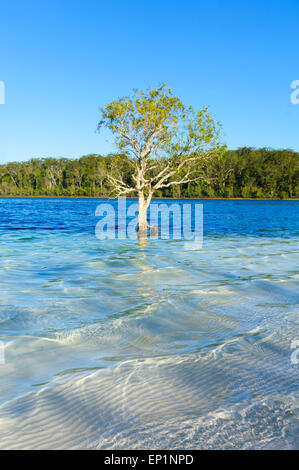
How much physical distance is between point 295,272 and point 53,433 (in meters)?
11.6

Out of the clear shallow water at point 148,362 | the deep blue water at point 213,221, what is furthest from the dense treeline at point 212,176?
the clear shallow water at point 148,362

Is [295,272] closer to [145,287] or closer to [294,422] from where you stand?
[145,287]

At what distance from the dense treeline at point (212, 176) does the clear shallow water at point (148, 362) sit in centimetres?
12370

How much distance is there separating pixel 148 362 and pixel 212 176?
139364 mm

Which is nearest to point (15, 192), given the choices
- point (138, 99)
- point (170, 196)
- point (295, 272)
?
point (170, 196)

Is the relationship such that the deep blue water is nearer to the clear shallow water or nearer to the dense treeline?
the clear shallow water

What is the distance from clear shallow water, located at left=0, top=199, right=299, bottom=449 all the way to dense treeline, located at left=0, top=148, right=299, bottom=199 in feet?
406

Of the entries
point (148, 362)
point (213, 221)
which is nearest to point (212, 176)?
point (213, 221)

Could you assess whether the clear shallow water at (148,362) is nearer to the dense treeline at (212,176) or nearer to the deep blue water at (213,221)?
the deep blue water at (213,221)

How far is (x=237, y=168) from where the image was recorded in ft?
516

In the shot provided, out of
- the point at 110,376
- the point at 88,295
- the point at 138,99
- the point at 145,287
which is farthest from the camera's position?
the point at 138,99

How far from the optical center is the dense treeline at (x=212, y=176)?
154 metres

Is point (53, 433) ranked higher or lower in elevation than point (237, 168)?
lower

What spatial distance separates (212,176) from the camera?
5522 inches
